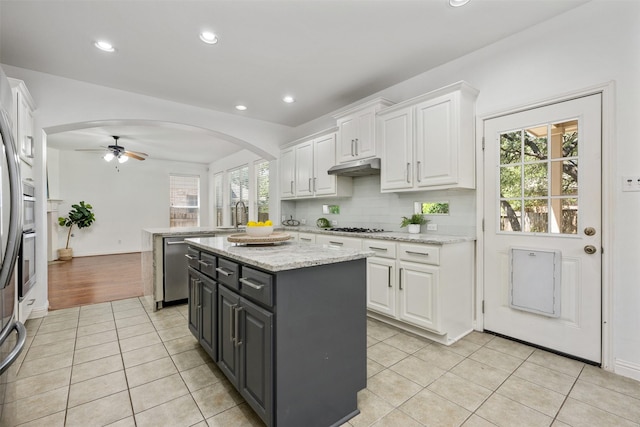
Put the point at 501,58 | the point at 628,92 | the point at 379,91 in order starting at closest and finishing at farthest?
the point at 628,92, the point at 501,58, the point at 379,91

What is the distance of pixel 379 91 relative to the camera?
149 inches

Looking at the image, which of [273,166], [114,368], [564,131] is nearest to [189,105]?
[273,166]

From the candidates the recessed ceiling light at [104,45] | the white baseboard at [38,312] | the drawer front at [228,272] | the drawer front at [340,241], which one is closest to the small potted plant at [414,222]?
the drawer front at [340,241]

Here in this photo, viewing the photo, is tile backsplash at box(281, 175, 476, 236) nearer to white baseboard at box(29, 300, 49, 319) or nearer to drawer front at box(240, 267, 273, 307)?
drawer front at box(240, 267, 273, 307)

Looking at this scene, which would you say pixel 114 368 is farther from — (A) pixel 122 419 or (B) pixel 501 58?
(B) pixel 501 58

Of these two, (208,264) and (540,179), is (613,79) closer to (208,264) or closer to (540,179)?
(540,179)

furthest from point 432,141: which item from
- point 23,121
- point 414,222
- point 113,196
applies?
point 113,196

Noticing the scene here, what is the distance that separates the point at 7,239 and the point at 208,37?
2.27 metres

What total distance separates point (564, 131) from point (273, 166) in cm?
417

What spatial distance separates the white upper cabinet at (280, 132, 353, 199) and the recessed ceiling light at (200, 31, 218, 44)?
1901 millimetres

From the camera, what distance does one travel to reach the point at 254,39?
264 cm

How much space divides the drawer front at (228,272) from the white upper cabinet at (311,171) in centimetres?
245

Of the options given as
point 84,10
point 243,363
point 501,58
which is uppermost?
point 84,10

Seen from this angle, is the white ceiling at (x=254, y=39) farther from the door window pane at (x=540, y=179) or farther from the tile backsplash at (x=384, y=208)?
the tile backsplash at (x=384, y=208)
